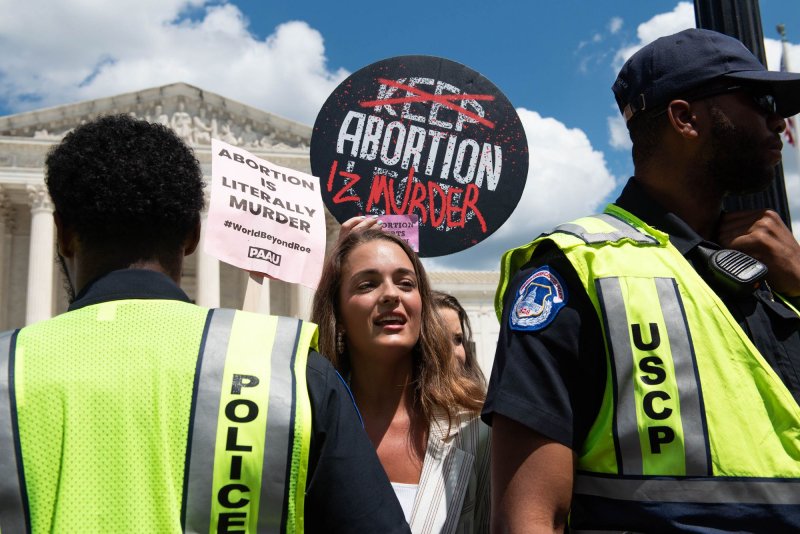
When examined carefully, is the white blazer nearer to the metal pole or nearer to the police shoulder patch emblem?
the police shoulder patch emblem

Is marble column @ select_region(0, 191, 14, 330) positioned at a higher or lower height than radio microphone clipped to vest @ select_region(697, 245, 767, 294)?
higher

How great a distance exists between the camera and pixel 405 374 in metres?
3.26

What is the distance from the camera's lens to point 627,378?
1.87m

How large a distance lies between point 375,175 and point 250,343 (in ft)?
7.97

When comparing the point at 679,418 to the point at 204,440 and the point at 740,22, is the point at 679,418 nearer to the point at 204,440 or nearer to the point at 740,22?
the point at 204,440

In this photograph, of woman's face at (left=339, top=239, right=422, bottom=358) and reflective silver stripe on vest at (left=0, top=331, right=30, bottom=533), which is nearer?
reflective silver stripe on vest at (left=0, top=331, right=30, bottom=533)

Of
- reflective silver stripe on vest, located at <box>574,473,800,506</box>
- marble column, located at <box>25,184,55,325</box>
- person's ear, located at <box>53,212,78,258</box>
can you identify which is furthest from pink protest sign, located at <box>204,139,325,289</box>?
marble column, located at <box>25,184,55,325</box>

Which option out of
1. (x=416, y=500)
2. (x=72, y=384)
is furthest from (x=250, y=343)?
(x=416, y=500)

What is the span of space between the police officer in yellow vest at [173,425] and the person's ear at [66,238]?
165 mm

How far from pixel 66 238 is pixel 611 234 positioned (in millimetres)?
1363

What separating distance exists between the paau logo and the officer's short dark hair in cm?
177

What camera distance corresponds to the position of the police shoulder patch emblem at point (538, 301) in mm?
1954

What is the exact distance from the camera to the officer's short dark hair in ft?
6.27

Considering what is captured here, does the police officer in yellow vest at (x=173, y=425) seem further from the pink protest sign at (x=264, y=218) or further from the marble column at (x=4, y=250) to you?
the marble column at (x=4, y=250)
